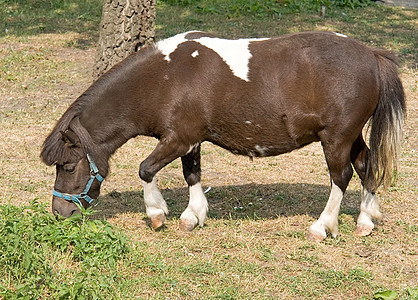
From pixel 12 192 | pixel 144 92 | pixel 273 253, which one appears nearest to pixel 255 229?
pixel 273 253

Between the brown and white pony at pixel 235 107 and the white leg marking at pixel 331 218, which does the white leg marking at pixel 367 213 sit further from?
the white leg marking at pixel 331 218

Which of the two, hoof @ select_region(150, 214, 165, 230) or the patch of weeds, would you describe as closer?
the patch of weeds

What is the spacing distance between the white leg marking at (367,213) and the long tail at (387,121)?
20 cm

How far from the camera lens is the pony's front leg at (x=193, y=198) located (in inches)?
250

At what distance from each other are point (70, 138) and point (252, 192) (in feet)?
7.70

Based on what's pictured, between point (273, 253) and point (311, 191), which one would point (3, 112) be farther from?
point (273, 253)

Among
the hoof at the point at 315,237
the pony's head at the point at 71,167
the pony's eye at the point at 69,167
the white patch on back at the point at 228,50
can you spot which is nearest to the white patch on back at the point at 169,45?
the white patch on back at the point at 228,50

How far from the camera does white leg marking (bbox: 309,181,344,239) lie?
20.3 feet

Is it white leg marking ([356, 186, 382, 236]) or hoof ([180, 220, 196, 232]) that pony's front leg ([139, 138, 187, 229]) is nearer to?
hoof ([180, 220, 196, 232])

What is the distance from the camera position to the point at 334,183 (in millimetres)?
6203

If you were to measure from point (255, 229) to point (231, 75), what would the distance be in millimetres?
1442

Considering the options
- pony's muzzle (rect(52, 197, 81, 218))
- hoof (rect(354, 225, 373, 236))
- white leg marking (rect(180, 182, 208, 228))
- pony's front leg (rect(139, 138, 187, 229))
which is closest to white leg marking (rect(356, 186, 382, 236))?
hoof (rect(354, 225, 373, 236))

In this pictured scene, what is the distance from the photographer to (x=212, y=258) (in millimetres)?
5668

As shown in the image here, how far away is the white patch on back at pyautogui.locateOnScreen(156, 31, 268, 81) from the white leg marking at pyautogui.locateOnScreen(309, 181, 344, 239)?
130 cm
